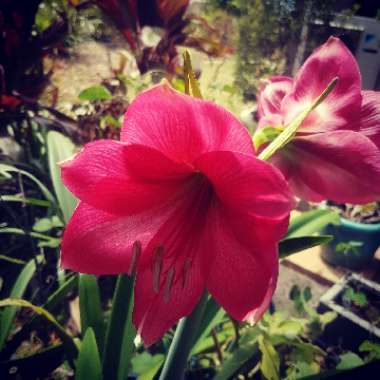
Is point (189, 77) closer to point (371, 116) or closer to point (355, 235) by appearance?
point (371, 116)


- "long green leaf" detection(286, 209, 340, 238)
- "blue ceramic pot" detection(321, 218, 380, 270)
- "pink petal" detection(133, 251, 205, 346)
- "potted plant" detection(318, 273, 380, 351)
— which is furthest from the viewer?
"blue ceramic pot" detection(321, 218, 380, 270)

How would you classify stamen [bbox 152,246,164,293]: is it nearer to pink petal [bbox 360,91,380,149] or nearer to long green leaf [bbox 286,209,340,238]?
pink petal [bbox 360,91,380,149]

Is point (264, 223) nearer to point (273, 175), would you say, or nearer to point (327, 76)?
point (273, 175)

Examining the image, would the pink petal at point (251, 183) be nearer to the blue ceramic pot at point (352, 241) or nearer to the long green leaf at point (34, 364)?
the long green leaf at point (34, 364)

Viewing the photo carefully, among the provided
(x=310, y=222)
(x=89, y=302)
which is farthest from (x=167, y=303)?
(x=310, y=222)

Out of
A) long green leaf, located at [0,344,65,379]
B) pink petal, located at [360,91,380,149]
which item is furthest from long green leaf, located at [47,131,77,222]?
pink petal, located at [360,91,380,149]

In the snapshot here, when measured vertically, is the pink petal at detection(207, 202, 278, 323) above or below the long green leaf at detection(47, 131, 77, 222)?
above
